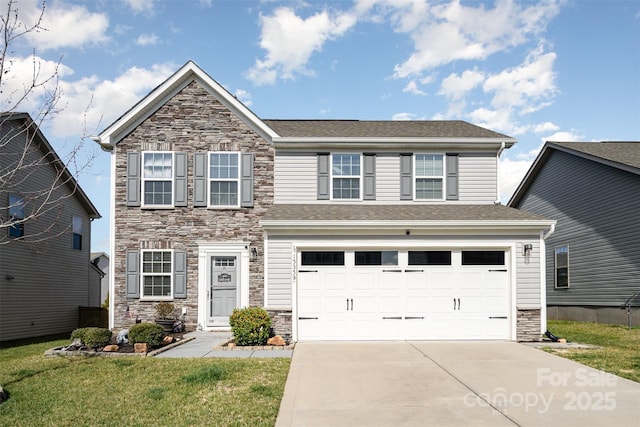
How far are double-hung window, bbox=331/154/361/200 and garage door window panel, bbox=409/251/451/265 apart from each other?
121 inches

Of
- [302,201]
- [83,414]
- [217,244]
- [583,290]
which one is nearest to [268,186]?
[302,201]

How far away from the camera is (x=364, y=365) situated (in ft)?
→ 33.8

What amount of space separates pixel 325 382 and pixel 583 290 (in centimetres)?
1512

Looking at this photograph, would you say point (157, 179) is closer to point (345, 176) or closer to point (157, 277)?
point (157, 277)

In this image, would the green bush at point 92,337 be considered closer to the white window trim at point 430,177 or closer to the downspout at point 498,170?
the white window trim at point 430,177

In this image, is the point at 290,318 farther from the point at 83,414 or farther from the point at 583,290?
the point at 583,290

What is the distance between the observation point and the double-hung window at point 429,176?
1644 centimetres

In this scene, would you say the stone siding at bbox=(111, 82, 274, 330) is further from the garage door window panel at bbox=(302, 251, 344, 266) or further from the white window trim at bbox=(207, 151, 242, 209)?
the garage door window panel at bbox=(302, 251, 344, 266)

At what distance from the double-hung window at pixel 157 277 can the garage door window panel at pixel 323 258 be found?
4364 millimetres

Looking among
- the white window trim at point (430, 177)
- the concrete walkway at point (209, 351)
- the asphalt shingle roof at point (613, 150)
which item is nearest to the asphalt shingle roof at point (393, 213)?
the white window trim at point (430, 177)

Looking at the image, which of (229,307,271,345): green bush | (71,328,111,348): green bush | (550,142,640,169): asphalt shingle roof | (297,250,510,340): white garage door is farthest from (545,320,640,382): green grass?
(71,328,111,348): green bush

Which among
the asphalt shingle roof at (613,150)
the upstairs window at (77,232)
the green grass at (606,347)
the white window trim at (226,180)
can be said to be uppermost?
the asphalt shingle roof at (613,150)

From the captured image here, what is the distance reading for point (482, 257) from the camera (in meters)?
14.1

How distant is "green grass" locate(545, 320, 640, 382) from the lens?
10169 millimetres
